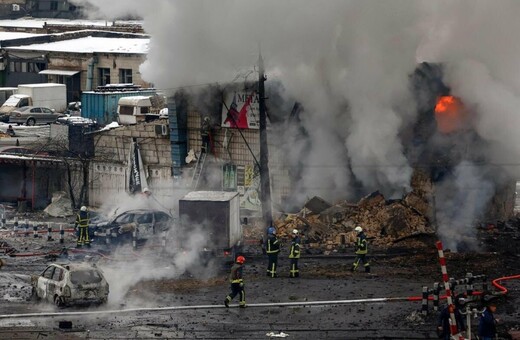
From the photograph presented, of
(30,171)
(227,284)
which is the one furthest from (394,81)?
(30,171)

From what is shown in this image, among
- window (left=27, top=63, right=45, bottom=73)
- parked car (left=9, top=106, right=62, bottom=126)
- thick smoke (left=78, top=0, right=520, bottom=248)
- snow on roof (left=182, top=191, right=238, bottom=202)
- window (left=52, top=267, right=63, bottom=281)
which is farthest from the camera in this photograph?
window (left=27, top=63, right=45, bottom=73)

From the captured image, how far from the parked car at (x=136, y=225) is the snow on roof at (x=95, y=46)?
81.3 ft

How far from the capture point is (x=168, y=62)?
111ft

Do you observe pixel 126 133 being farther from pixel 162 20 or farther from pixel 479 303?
pixel 479 303

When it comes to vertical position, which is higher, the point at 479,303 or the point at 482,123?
the point at 482,123

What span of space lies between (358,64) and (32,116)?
23889 mm

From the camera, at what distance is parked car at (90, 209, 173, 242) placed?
29906 millimetres

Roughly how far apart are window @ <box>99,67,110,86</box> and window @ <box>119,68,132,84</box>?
817 mm

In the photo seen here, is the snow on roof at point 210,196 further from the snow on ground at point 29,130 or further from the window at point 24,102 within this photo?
the window at point 24,102

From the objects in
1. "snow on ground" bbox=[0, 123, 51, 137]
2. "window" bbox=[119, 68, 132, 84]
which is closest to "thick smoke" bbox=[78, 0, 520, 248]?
"snow on ground" bbox=[0, 123, 51, 137]

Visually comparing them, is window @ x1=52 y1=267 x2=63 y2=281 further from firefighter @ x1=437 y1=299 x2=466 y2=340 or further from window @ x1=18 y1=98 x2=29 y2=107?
window @ x1=18 y1=98 x2=29 y2=107

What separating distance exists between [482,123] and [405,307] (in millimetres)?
9841

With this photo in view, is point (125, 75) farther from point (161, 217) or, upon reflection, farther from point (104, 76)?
point (161, 217)

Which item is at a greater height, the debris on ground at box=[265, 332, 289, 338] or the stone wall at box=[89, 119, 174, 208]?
the stone wall at box=[89, 119, 174, 208]
